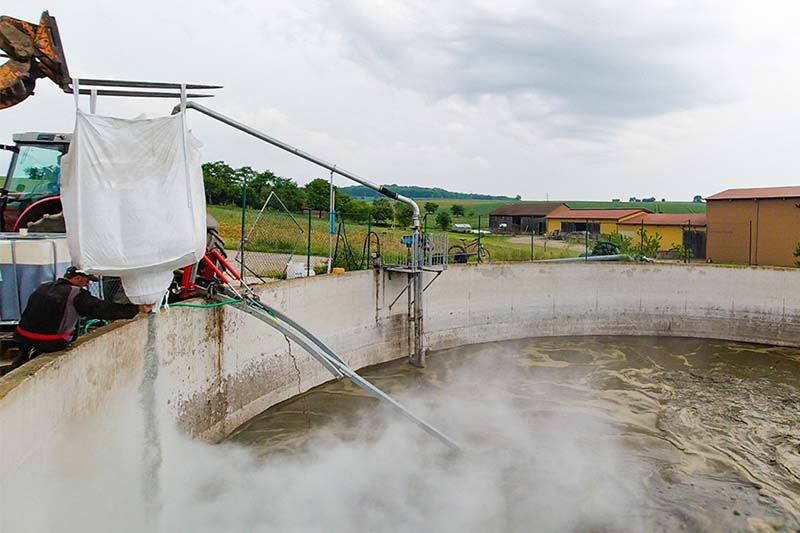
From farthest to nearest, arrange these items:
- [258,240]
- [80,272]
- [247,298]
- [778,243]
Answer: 1. [778,243]
2. [258,240]
3. [247,298]
4. [80,272]

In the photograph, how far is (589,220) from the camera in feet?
105

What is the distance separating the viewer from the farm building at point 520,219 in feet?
134

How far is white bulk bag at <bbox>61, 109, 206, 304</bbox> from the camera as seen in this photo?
16.0ft

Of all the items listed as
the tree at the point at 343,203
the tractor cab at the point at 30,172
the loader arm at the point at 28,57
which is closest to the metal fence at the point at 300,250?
the tractor cab at the point at 30,172

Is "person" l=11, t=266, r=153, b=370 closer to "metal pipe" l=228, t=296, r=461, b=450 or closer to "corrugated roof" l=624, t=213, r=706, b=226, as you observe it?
"metal pipe" l=228, t=296, r=461, b=450

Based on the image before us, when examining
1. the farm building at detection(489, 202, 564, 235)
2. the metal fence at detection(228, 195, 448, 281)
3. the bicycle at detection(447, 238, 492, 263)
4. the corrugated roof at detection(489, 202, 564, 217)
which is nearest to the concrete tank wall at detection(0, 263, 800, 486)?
the metal fence at detection(228, 195, 448, 281)

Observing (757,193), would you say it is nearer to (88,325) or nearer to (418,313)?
(418,313)

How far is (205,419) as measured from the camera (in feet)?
25.9

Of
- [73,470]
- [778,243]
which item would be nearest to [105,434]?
[73,470]

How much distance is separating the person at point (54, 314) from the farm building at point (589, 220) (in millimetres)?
27310

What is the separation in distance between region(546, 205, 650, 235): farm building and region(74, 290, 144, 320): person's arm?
27.1m

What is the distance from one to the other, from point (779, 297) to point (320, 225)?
41.8 ft

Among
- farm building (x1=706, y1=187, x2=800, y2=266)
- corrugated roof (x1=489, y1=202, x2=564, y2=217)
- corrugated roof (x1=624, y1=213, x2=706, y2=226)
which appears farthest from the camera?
corrugated roof (x1=489, y1=202, x2=564, y2=217)

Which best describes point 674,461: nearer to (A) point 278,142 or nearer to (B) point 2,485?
(A) point 278,142
